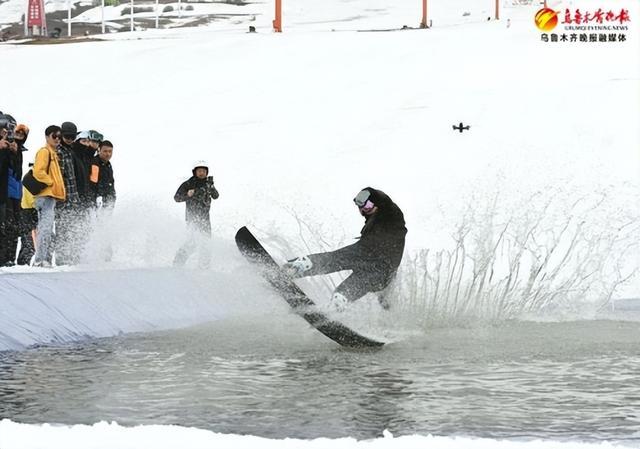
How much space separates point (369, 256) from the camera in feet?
33.3

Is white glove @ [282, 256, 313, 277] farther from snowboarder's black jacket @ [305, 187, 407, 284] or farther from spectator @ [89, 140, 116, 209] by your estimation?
spectator @ [89, 140, 116, 209]

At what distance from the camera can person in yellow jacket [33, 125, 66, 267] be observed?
1188 centimetres

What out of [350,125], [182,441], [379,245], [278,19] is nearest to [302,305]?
[379,245]

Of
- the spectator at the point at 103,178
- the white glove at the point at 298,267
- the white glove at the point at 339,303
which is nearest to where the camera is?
the white glove at the point at 339,303

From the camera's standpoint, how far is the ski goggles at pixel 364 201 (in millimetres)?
10156

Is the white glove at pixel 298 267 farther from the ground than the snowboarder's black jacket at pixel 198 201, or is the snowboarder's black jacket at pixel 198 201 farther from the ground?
the snowboarder's black jacket at pixel 198 201

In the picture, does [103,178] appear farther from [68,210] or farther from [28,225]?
[68,210]

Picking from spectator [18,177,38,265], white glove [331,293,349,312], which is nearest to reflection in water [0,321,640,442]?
white glove [331,293,349,312]

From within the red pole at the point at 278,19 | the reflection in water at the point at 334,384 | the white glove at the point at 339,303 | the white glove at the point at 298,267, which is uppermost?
the red pole at the point at 278,19

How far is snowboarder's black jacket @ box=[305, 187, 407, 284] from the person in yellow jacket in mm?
3202

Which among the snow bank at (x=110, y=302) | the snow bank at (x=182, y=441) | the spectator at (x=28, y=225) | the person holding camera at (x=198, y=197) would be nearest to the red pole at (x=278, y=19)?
the person holding camera at (x=198, y=197)

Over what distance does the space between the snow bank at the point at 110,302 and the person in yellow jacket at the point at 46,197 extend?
100 cm

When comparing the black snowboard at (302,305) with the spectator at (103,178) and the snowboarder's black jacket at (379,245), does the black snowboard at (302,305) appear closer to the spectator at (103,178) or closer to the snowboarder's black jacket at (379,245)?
the snowboarder's black jacket at (379,245)

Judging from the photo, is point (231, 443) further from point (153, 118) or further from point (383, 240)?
point (153, 118)
